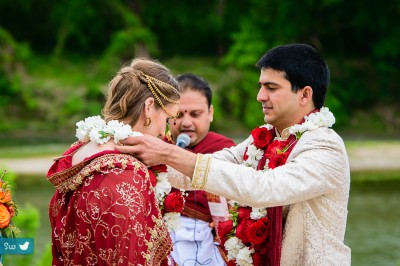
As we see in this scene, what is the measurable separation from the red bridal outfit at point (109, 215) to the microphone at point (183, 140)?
1664 millimetres

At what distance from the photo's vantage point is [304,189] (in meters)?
3.45

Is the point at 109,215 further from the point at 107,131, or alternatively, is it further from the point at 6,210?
the point at 6,210

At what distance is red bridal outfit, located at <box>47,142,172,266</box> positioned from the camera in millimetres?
3084

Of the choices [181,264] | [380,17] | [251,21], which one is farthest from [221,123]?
[181,264]

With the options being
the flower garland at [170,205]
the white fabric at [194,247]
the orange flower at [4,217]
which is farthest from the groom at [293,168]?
the white fabric at [194,247]

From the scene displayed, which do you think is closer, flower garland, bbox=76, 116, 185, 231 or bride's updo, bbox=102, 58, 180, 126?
flower garland, bbox=76, 116, 185, 231

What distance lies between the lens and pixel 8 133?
2750 centimetres

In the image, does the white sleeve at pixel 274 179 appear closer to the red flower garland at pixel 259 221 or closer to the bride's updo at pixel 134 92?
the red flower garland at pixel 259 221

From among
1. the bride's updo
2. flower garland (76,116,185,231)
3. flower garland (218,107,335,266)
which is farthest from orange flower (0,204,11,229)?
flower garland (218,107,335,266)

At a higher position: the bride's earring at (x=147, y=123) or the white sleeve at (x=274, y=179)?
the bride's earring at (x=147, y=123)

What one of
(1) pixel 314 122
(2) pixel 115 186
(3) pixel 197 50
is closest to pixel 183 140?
(1) pixel 314 122

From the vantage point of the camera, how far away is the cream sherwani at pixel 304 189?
3.41m

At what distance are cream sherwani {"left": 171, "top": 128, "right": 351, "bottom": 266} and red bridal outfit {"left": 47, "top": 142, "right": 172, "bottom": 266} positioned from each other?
36cm

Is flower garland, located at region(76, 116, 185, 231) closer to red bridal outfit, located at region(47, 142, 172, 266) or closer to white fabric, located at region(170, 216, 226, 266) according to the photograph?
red bridal outfit, located at region(47, 142, 172, 266)
